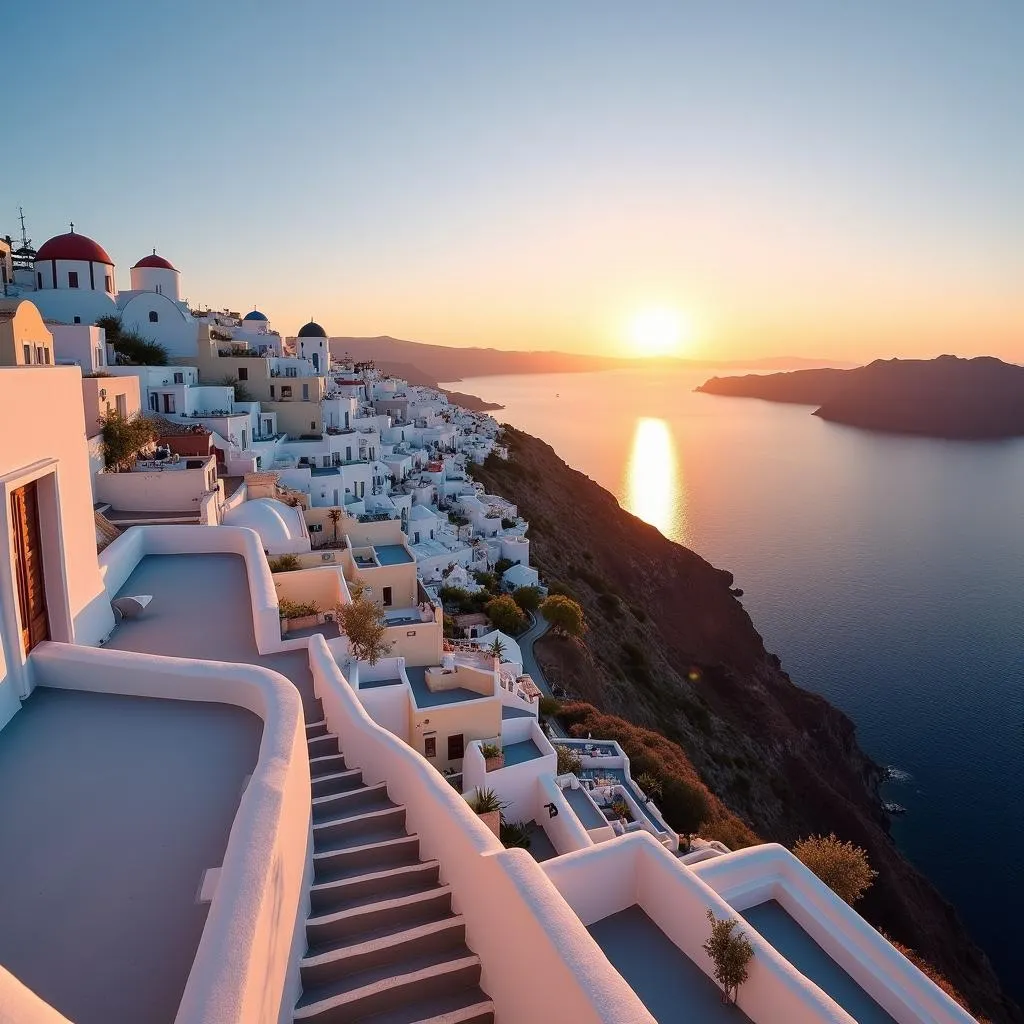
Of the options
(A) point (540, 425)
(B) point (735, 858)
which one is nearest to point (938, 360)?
(A) point (540, 425)

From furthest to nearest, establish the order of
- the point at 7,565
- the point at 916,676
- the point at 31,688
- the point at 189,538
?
the point at 916,676, the point at 189,538, the point at 31,688, the point at 7,565

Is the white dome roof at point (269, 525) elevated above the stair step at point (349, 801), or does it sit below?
below

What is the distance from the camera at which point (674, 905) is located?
5.01 m

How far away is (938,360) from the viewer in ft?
487

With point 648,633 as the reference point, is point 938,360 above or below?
Answer: above

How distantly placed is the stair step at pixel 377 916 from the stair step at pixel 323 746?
1.85 metres

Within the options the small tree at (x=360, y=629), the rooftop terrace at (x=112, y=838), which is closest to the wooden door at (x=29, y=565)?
the rooftop terrace at (x=112, y=838)

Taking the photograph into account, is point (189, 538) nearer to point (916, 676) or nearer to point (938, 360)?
point (916, 676)

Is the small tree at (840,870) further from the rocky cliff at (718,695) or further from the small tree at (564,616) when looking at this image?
the small tree at (564,616)

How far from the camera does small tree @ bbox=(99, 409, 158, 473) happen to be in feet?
54.6

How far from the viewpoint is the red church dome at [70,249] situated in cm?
3148

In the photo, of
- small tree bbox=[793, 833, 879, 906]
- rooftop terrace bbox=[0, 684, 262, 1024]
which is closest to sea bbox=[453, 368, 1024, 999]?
small tree bbox=[793, 833, 879, 906]

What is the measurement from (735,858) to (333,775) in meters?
3.95

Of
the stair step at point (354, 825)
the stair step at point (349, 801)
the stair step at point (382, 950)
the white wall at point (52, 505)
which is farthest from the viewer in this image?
the stair step at point (349, 801)
